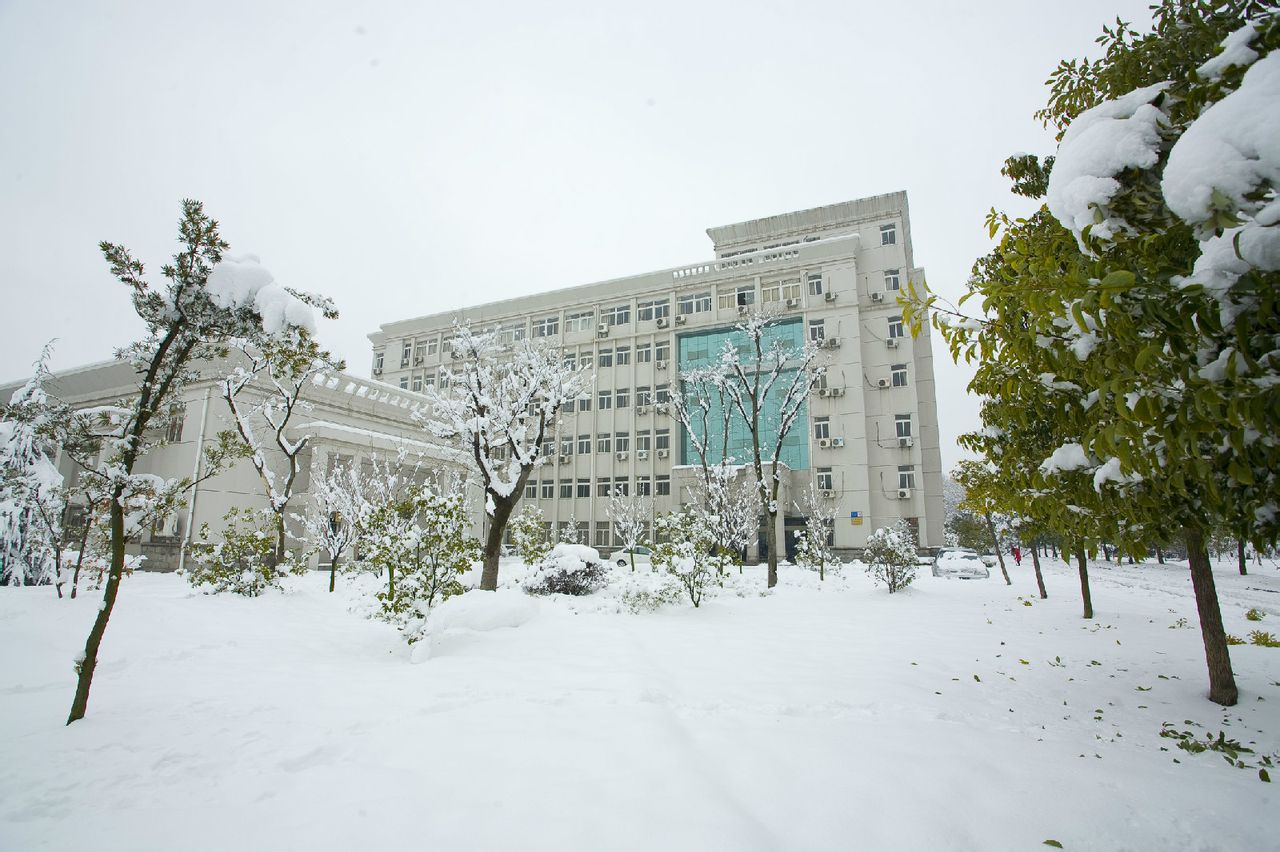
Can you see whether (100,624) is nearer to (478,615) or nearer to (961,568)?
(478,615)

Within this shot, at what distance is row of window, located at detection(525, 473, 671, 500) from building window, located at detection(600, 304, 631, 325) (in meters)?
10.6

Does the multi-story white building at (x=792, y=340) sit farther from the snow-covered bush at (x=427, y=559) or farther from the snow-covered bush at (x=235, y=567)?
the snow-covered bush at (x=427, y=559)

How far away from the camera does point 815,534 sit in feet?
73.2

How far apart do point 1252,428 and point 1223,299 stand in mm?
1007

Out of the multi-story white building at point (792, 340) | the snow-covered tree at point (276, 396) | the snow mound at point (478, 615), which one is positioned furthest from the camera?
the multi-story white building at point (792, 340)

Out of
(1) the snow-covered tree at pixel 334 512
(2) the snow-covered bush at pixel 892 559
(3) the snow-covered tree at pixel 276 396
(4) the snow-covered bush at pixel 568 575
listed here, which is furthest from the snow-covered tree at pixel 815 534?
Result: (3) the snow-covered tree at pixel 276 396

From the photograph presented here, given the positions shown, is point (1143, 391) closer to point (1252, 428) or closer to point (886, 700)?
point (1252, 428)

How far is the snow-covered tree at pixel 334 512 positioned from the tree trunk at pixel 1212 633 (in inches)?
649

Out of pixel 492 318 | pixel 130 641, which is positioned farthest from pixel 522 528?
pixel 492 318

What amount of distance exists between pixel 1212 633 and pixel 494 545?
37.6ft

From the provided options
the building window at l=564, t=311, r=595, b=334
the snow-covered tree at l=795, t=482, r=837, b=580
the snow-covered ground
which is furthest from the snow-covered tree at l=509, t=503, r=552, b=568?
the building window at l=564, t=311, r=595, b=334

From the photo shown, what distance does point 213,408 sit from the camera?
68.3 ft

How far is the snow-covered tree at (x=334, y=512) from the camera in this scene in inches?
A: 633

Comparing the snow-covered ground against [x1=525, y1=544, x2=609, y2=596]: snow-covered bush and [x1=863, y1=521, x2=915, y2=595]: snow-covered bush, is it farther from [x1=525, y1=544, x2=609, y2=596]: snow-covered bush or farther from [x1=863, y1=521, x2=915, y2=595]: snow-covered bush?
[x1=863, y1=521, x2=915, y2=595]: snow-covered bush
